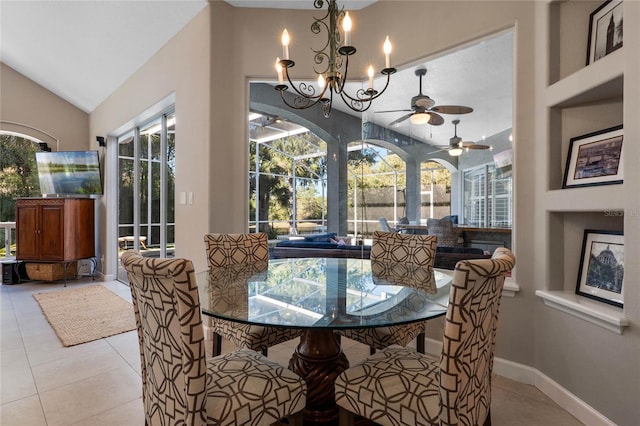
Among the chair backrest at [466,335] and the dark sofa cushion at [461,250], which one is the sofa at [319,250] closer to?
the dark sofa cushion at [461,250]

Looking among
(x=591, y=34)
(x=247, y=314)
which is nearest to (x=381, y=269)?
(x=247, y=314)

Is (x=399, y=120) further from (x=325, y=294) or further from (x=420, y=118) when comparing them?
(x=325, y=294)

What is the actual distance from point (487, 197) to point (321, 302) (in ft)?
5.77

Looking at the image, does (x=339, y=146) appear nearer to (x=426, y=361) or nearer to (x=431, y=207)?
(x=431, y=207)

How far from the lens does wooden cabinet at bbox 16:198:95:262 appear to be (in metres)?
5.27

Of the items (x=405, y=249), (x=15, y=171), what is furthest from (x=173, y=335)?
(x=15, y=171)

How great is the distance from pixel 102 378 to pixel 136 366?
231 millimetres

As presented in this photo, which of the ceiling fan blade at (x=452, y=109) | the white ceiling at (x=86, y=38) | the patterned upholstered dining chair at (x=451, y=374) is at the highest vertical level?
the white ceiling at (x=86, y=38)

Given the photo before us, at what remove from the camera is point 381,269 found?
225cm

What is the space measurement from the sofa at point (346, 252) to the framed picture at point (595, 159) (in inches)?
33.8

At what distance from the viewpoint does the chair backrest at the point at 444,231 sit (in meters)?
2.86

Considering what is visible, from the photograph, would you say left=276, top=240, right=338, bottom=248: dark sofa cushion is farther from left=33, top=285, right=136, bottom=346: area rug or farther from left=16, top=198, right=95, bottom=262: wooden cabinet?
left=16, top=198, right=95, bottom=262: wooden cabinet

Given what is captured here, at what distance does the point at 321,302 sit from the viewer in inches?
57.6

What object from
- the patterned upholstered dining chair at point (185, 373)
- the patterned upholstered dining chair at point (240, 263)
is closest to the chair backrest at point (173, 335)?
the patterned upholstered dining chair at point (185, 373)
